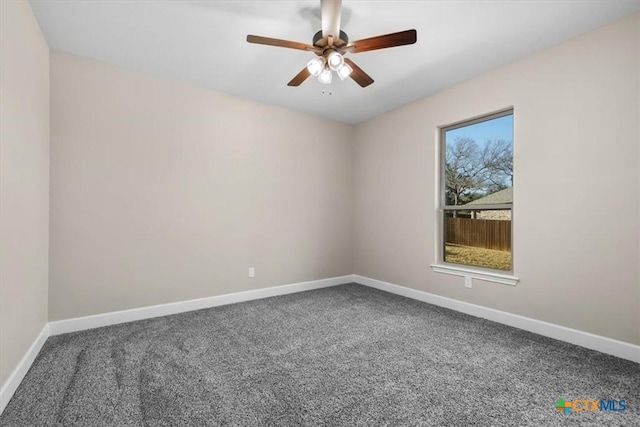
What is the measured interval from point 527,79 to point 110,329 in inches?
175

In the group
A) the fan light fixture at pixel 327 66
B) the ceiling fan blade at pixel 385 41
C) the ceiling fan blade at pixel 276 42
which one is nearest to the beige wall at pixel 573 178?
the ceiling fan blade at pixel 385 41

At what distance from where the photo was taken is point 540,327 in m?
2.62

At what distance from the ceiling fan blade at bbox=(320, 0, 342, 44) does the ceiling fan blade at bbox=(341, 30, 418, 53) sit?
0.45 feet

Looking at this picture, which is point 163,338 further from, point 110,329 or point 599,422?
point 599,422

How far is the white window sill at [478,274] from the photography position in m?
2.85

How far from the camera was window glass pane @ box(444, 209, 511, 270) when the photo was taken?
119 inches

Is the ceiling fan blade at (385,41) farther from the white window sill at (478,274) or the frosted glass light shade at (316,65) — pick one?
the white window sill at (478,274)

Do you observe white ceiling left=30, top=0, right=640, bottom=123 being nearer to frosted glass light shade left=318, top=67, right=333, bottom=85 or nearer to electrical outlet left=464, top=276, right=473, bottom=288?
frosted glass light shade left=318, top=67, right=333, bottom=85

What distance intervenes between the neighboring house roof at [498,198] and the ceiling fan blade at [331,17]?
222 centimetres

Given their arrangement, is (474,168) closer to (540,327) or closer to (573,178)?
(573,178)

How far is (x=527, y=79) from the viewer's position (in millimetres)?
2729

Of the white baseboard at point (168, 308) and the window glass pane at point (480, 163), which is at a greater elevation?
the window glass pane at point (480, 163)

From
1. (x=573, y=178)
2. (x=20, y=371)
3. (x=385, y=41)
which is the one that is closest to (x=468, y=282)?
(x=573, y=178)

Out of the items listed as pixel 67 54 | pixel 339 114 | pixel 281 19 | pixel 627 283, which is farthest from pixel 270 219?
pixel 627 283
